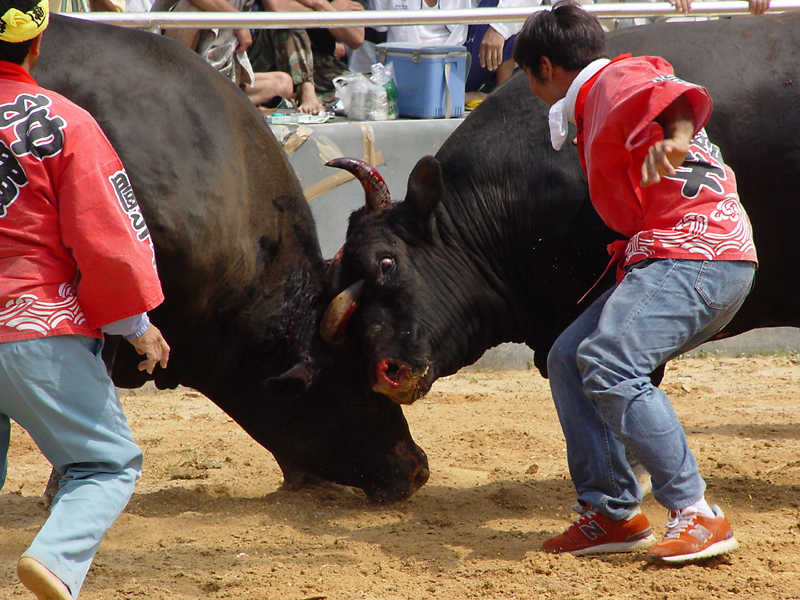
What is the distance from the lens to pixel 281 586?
9.93 ft

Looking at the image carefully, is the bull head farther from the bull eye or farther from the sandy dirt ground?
the sandy dirt ground

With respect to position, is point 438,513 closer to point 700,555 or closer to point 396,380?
point 396,380

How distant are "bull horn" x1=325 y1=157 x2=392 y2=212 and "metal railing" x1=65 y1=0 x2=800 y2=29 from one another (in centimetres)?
195

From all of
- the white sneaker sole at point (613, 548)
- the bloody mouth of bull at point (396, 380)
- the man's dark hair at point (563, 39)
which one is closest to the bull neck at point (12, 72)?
the man's dark hair at point (563, 39)

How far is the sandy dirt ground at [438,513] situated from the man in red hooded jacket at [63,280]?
732mm

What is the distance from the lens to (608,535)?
3.16 metres

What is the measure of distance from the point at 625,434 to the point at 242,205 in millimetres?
1869

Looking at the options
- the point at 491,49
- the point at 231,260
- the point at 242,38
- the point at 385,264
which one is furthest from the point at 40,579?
the point at 491,49

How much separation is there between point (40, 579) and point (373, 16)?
4.31 m

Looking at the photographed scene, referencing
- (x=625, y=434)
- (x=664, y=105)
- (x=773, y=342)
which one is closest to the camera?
(x=664, y=105)

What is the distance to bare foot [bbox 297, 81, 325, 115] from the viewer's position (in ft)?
22.2

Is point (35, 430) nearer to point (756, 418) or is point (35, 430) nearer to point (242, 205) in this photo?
point (242, 205)

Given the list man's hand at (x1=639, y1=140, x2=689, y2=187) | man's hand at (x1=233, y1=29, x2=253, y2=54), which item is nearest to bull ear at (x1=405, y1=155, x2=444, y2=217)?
man's hand at (x1=639, y1=140, x2=689, y2=187)

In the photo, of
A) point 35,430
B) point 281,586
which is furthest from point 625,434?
point 35,430
